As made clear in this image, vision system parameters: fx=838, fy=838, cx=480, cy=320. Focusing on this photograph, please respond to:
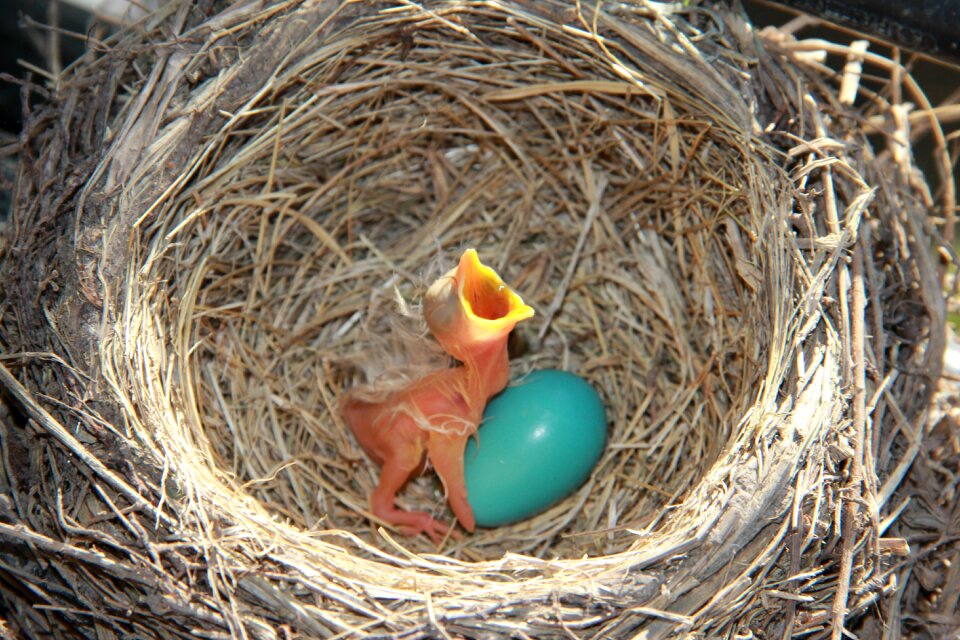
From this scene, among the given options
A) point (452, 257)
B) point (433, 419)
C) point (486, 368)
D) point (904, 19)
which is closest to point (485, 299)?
point (486, 368)

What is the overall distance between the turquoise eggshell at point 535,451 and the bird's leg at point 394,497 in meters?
0.13

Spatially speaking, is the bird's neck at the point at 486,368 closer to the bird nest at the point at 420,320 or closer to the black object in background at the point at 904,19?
the bird nest at the point at 420,320

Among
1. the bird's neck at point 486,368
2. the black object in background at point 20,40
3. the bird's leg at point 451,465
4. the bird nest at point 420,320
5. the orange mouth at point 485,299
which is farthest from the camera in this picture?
the black object in background at point 20,40

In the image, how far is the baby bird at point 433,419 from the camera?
70.9 inches

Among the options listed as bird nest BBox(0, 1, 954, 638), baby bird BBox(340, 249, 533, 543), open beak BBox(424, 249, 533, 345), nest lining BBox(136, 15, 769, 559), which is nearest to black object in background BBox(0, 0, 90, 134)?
bird nest BBox(0, 1, 954, 638)

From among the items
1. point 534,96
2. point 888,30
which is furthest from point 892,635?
point 534,96

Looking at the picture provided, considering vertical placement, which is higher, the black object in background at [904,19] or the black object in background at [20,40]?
the black object in background at [904,19]

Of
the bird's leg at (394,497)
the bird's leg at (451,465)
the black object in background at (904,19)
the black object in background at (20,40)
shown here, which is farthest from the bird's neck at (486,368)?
the black object in background at (20,40)

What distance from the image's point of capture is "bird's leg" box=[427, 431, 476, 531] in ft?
6.33

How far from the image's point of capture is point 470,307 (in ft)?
5.68

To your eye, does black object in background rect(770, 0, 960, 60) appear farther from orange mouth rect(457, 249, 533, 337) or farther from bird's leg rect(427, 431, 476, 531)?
bird's leg rect(427, 431, 476, 531)

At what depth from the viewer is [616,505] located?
198 cm

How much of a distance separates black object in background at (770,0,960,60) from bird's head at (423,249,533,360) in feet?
2.85

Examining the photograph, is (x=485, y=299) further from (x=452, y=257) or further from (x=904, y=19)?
(x=904, y=19)
